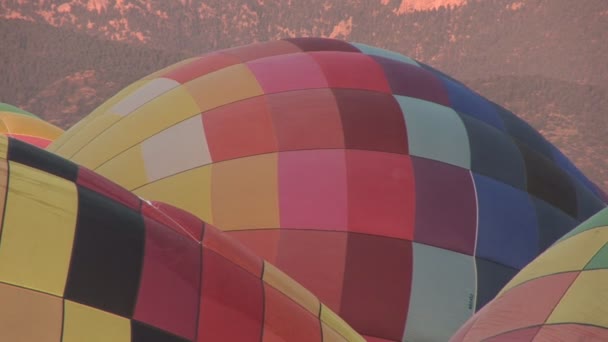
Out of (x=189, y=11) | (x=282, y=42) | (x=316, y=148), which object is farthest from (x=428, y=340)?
(x=189, y=11)

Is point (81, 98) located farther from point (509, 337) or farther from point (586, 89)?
point (509, 337)

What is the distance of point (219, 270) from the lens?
4.34m

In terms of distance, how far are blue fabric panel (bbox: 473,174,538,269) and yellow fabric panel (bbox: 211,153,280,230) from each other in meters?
1.33

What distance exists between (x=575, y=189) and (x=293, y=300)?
4443mm

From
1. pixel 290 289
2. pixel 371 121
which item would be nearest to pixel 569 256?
pixel 290 289

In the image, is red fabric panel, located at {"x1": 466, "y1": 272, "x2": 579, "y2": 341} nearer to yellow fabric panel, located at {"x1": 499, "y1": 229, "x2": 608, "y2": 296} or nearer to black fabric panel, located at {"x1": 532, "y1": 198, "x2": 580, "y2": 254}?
yellow fabric panel, located at {"x1": 499, "y1": 229, "x2": 608, "y2": 296}

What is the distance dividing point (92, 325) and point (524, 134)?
18.9 feet

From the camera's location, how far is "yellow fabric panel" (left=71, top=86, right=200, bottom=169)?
8258 millimetres

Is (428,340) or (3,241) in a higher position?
(3,241)

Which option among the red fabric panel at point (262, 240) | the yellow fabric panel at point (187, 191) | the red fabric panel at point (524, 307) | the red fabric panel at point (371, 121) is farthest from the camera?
the red fabric panel at point (371, 121)

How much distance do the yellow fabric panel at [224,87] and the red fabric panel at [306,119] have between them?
0.68 feet

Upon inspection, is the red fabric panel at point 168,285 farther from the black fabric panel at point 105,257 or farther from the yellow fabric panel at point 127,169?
the yellow fabric panel at point 127,169

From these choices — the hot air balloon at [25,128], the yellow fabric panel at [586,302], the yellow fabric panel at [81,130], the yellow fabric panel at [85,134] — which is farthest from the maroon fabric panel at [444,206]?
the hot air balloon at [25,128]

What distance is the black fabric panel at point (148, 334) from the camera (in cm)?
392
